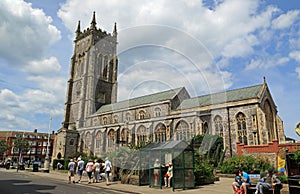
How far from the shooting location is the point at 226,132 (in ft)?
112

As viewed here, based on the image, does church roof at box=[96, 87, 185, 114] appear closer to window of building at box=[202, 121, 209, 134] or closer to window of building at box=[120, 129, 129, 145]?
window of building at box=[120, 129, 129, 145]

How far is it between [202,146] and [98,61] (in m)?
42.7

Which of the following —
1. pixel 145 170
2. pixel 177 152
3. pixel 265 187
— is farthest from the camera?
pixel 145 170

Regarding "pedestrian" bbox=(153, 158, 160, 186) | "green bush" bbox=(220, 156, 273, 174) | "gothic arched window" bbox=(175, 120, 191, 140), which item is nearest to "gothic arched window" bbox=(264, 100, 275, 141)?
"green bush" bbox=(220, 156, 273, 174)

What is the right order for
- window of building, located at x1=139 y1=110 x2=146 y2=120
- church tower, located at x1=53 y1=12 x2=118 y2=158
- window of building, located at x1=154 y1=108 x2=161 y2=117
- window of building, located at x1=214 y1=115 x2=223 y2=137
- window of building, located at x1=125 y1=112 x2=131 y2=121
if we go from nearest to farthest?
window of building, located at x1=214 y1=115 x2=223 y2=137, window of building, located at x1=154 y1=108 x2=161 y2=117, window of building, located at x1=139 y1=110 x2=146 y2=120, window of building, located at x1=125 y1=112 x2=131 y2=121, church tower, located at x1=53 y1=12 x2=118 y2=158

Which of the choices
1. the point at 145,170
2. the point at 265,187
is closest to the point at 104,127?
the point at 145,170

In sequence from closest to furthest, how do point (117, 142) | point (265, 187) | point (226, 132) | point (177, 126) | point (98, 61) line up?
point (265, 187), point (226, 132), point (177, 126), point (117, 142), point (98, 61)

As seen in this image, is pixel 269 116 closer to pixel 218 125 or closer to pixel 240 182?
pixel 218 125

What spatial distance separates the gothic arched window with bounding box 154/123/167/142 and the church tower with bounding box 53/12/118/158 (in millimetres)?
24619

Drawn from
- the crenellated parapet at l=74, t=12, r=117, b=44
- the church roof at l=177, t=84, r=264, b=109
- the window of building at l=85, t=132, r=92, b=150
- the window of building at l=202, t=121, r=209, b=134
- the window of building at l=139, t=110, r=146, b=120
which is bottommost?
the window of building at l=85, t=132, r=92, b=150

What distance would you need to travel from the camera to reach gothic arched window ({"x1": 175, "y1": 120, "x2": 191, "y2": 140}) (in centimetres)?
3853

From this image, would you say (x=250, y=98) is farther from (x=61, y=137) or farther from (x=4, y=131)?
(x=4, y=131)

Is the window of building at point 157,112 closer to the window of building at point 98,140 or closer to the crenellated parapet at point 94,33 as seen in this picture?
the window of building at point 98,140

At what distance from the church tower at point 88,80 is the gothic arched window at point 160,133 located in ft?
80.8
